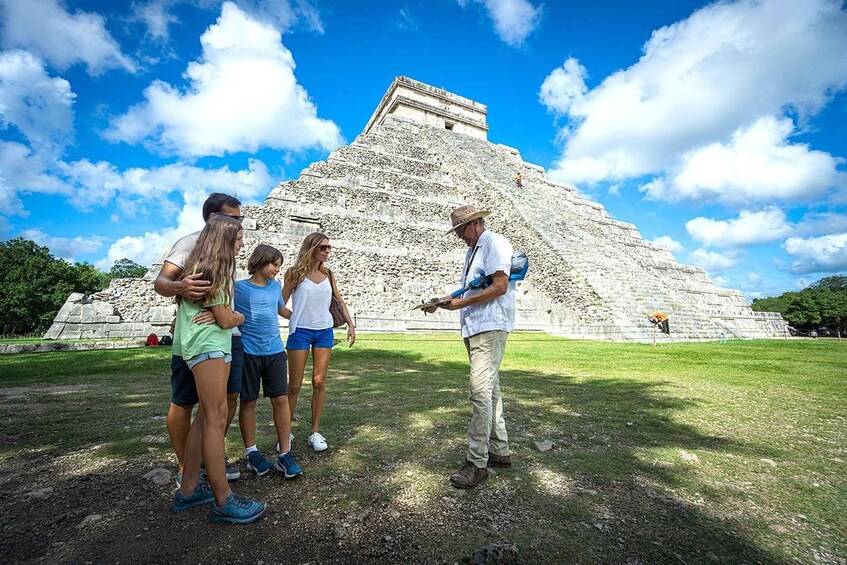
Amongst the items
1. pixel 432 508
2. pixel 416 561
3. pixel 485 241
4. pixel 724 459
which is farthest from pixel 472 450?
pixel 724 459

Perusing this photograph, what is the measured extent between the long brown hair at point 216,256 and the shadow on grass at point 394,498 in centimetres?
134

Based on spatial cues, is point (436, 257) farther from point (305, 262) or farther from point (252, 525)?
point (252, 525)

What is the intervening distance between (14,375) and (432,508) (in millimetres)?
8469

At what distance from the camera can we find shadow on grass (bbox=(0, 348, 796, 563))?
6.64ft

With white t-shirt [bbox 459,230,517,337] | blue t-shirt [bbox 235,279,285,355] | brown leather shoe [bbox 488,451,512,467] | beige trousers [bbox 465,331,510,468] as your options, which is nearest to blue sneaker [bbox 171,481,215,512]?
blue t-shirt [bbox 235,279,285,355]

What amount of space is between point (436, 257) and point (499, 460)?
17.9 meters

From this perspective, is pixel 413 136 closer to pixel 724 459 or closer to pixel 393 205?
pixel 393 205

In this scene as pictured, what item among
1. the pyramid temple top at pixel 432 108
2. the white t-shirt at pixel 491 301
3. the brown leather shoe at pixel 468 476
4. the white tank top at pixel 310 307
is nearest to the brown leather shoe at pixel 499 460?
the brown leather shoe at pixel 468 476

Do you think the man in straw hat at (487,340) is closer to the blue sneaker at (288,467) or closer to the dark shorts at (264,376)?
the blue sneaker at (288,467)

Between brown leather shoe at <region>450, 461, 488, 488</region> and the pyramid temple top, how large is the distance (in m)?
32.0

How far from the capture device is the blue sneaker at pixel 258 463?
2.92 meters

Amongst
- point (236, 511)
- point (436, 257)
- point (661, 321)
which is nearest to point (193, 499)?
point (236, 511)

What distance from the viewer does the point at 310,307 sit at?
363 centimetres

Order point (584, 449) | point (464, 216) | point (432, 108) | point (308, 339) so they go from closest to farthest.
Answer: point (464, 216), point (584, 449), point (308, 339), point (432, 108)
